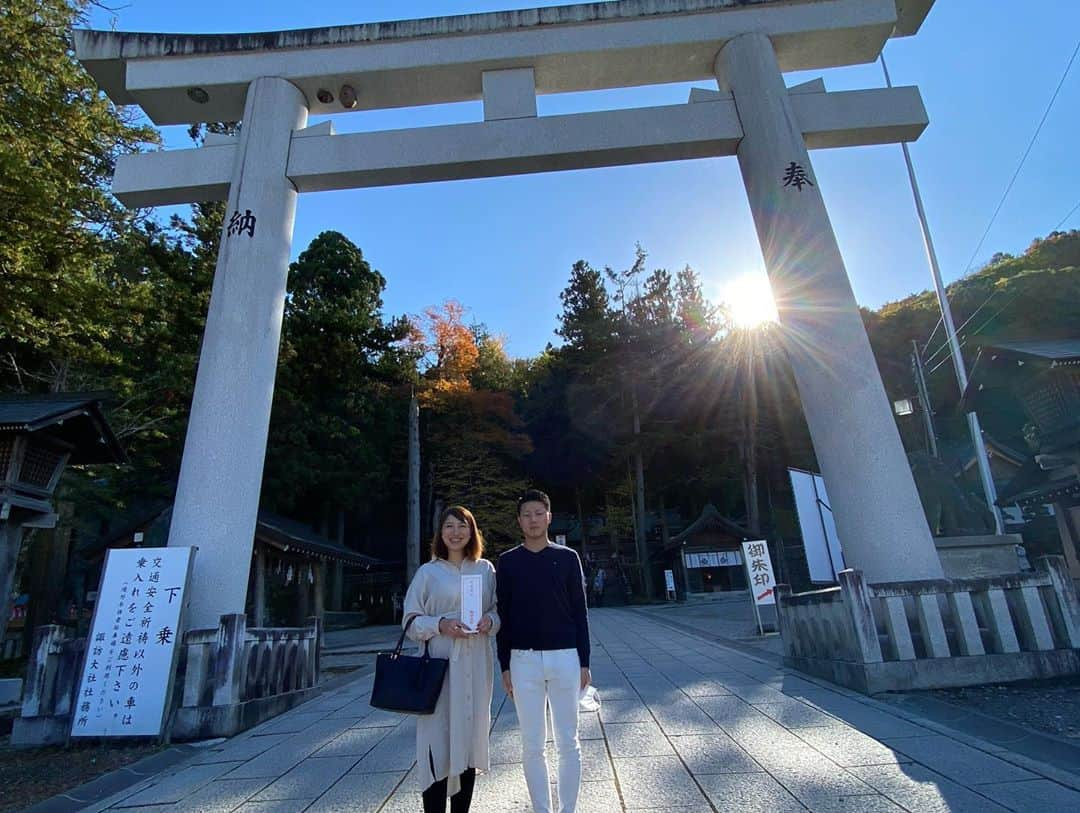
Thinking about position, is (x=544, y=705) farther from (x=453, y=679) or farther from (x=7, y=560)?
(x=7, y=560)

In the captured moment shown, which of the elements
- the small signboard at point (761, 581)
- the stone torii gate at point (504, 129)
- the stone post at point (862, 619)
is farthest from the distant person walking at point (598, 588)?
the stone post at point (862, 619)

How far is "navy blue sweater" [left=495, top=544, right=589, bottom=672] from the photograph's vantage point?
2.55 meters

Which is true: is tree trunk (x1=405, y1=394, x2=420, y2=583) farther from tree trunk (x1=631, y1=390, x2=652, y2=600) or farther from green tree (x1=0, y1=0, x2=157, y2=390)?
tree trunk (x1=631, y1=390, x2=652, y2=600)

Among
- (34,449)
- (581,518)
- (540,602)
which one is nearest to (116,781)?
(540,602)

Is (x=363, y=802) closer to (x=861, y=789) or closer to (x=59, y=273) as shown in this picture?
(x=861, y=789)

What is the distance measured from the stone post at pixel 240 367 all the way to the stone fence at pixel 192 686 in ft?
1.51

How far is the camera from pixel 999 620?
4.73 m

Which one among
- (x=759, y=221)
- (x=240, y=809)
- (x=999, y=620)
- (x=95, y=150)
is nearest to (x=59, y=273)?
(x=95, y=150)

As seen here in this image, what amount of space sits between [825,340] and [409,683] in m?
5.22

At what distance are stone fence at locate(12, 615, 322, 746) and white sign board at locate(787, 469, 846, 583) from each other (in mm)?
7357

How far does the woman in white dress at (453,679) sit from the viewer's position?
247 centimetres

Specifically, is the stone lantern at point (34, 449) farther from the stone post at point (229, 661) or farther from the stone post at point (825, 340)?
the stone post at point (825, 340)

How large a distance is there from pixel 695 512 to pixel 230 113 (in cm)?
2712

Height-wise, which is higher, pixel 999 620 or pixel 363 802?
pixel 999 620
